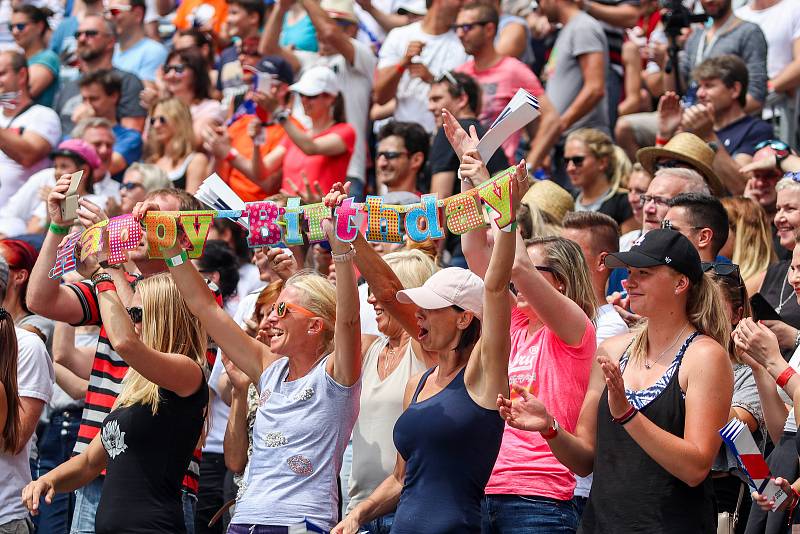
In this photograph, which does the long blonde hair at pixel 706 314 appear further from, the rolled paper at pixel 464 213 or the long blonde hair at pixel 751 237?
the long blonde hair at pixel 751 237

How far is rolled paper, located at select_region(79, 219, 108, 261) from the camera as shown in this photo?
5266mm

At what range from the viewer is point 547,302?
4523 mm

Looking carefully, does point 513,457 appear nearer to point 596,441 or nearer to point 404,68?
point 596,441

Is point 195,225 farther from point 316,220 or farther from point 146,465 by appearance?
point 146,465

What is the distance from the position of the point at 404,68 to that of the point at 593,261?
3.78m

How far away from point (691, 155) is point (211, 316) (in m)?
3.11

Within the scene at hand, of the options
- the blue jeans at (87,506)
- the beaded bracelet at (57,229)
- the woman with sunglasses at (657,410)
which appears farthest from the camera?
the beaded bracelet at (57,229)

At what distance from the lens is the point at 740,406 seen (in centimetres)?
489

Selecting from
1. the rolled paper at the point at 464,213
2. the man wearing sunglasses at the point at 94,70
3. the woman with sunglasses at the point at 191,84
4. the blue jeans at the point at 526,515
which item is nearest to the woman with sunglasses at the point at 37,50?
the man wearing sunglasses at the point at 94,70

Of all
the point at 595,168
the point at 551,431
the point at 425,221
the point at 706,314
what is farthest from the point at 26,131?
the point at 706,314

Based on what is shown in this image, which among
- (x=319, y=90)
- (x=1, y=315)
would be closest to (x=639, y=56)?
(x=319, y=90)

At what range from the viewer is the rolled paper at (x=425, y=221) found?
4621 millimetres

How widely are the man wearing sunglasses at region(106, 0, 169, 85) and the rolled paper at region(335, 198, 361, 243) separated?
7339 mm

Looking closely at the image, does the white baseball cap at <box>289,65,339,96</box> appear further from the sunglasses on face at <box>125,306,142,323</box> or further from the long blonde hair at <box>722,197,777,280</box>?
the sunglasses on face at <box>125,306,142,323</box>
